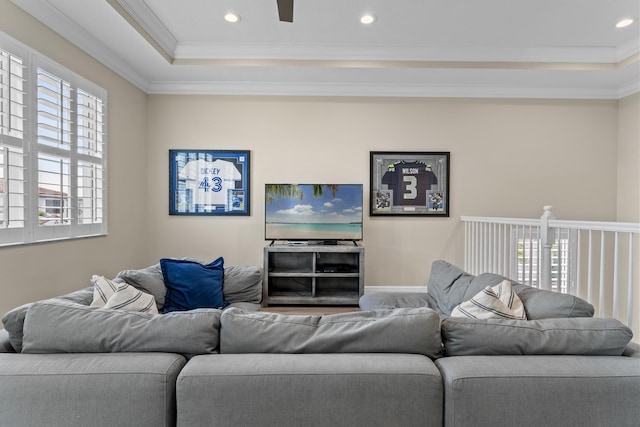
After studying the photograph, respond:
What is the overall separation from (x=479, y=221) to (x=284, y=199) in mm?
2213

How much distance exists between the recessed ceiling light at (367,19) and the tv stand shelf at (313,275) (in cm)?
223

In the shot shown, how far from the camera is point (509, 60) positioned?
11.6ft

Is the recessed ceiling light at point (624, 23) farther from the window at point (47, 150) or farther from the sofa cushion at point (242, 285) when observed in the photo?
the window at point (47, 150)

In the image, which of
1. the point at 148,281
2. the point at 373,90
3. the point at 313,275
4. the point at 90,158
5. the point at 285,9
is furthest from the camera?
the point at 373,90

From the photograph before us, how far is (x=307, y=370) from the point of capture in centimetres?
109

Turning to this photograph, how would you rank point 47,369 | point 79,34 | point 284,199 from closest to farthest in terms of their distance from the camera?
point 47,369 < point 79,34 < point 284,199

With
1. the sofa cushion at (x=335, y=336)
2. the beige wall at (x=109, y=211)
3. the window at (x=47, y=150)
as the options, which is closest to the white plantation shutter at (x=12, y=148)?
the window at (x=47, y=150)

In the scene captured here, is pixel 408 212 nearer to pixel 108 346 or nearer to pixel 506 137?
pixel 506 137

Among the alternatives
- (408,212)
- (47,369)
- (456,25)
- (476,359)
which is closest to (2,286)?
(47,369)

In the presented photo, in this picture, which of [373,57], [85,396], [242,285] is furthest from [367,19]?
[85,396]

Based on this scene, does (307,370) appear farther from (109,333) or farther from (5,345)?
(5,345)

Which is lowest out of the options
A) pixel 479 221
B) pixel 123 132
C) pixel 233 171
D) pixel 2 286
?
pixel 2 286

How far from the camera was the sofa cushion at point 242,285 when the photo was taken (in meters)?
3.11

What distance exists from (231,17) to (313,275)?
8.72 feet
